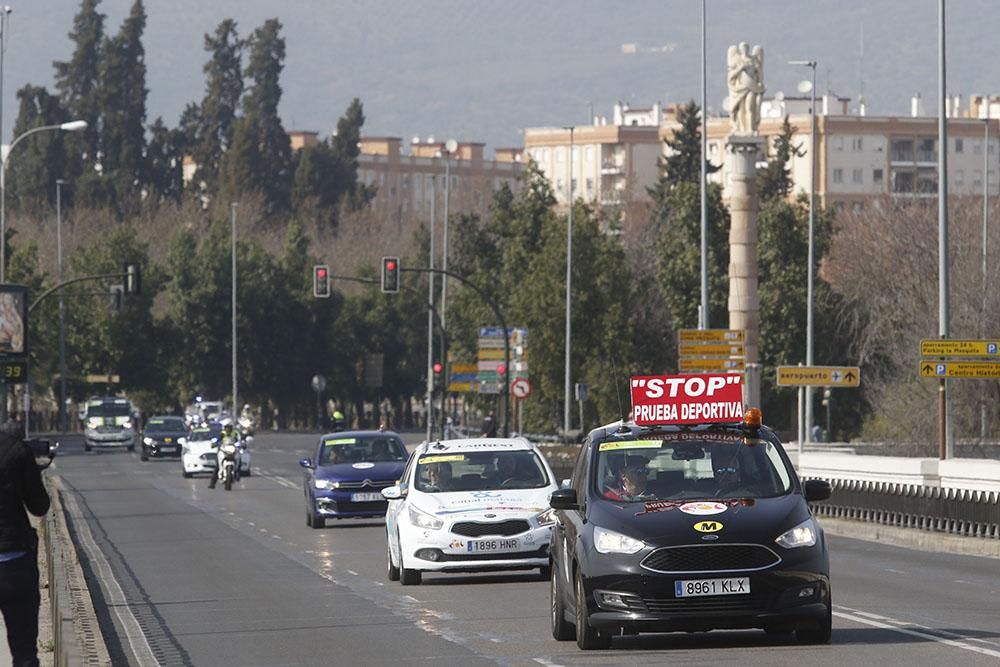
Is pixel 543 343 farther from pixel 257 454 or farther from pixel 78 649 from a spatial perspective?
pixel 78 649

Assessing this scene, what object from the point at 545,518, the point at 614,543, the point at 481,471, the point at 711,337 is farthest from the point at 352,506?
the point at 614,543

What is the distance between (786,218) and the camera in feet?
283

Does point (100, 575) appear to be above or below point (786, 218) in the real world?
below

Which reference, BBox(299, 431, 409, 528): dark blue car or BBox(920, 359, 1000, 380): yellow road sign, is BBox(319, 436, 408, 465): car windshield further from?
BBox(920, 359, 1000, 380): yellow road sign

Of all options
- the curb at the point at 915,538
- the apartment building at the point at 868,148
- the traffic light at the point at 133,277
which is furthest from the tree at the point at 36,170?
the curb at the point at 915,538

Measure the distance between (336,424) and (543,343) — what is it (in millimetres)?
A: 19621

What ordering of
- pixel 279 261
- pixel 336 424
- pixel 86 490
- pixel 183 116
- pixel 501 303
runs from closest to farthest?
pixel 86 490 < pixel 336 424 < pixel 501 303 < pixel 279 261 < pixel 183 116

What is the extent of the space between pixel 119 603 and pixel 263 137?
12827 cm

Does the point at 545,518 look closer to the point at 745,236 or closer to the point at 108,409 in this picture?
the point at 745,236

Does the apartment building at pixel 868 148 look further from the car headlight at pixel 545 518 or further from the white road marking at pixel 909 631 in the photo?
the white road marking at pixel 909 631

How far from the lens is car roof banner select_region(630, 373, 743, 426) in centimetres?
1577

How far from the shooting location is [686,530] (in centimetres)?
1440

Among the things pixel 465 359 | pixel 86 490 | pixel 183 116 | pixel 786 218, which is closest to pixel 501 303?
pixel 465 359

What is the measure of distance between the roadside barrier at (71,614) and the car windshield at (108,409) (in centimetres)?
5896
